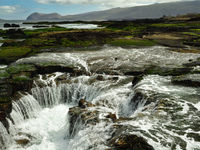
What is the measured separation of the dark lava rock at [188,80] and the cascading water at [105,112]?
2.96ft

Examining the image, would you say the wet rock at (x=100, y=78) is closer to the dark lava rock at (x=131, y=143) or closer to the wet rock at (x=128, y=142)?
the wet rock at (x=128, y=142)

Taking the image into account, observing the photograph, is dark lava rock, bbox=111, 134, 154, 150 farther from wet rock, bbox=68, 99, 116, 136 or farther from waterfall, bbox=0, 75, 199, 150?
wet rock, bbox=68, 99, 116, 136

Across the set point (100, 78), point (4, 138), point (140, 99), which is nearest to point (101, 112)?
point (140, 99)

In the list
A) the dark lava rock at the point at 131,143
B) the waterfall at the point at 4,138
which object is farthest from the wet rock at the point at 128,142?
the waterfall at the point at 4,138

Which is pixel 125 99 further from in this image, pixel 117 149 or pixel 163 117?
pixel 117 149

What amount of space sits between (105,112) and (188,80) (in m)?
10.4

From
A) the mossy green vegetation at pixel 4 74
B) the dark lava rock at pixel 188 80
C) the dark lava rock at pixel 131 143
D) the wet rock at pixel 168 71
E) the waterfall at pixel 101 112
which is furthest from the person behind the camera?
the wet rock at pixel 168 71

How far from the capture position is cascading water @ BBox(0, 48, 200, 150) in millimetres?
12875

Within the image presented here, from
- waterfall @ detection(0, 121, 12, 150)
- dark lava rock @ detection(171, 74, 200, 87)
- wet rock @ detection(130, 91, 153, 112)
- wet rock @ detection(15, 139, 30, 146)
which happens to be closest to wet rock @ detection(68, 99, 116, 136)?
wet rock @ detection(130, 91, 153, 112)

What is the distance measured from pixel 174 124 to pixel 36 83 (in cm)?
1637

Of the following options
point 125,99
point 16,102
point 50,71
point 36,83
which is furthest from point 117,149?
point 50,71

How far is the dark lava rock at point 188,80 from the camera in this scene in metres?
20.5

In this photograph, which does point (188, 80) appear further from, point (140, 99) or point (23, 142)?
point (23, 142)

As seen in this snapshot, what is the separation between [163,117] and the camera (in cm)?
1462
